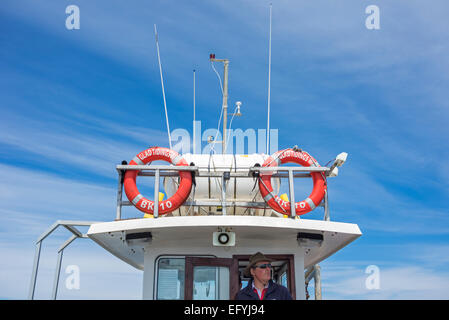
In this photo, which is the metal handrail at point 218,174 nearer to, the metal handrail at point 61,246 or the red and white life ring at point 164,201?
the red and white life ring at point 164,201

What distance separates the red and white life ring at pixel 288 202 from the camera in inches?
251

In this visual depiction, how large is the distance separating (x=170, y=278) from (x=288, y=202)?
2.07m

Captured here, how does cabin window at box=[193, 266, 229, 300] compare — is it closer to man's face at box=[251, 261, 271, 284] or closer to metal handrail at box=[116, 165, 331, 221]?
metal handrail at box=[116, 165, 331, 221]

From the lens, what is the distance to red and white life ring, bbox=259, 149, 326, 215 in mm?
6383

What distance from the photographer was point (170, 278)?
609 cm

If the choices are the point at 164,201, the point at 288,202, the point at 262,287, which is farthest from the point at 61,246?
the point at 262,287

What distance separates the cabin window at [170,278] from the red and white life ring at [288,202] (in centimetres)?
161

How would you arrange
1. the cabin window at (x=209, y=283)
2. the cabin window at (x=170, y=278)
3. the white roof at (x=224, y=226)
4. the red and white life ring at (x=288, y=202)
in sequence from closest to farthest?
the white roof at (x=224, y=226) → the cabin window at (x=209, y=283) → the cabin window at (x=170, y=278) → the red and white life ring at (x=288, y=202)

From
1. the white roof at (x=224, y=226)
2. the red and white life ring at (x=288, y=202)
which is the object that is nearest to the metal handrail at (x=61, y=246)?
the white roof at (x=224, y=226)

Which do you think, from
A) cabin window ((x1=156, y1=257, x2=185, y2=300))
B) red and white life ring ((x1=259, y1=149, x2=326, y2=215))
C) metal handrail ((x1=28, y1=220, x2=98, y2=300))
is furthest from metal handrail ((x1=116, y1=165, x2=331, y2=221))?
metal handrail ((x1=28, y1=220, x2=98, y2=300))

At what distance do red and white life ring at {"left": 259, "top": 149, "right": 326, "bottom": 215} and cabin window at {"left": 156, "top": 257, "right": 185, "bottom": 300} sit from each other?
161 cm

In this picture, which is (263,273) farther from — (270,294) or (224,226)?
(224,226)
